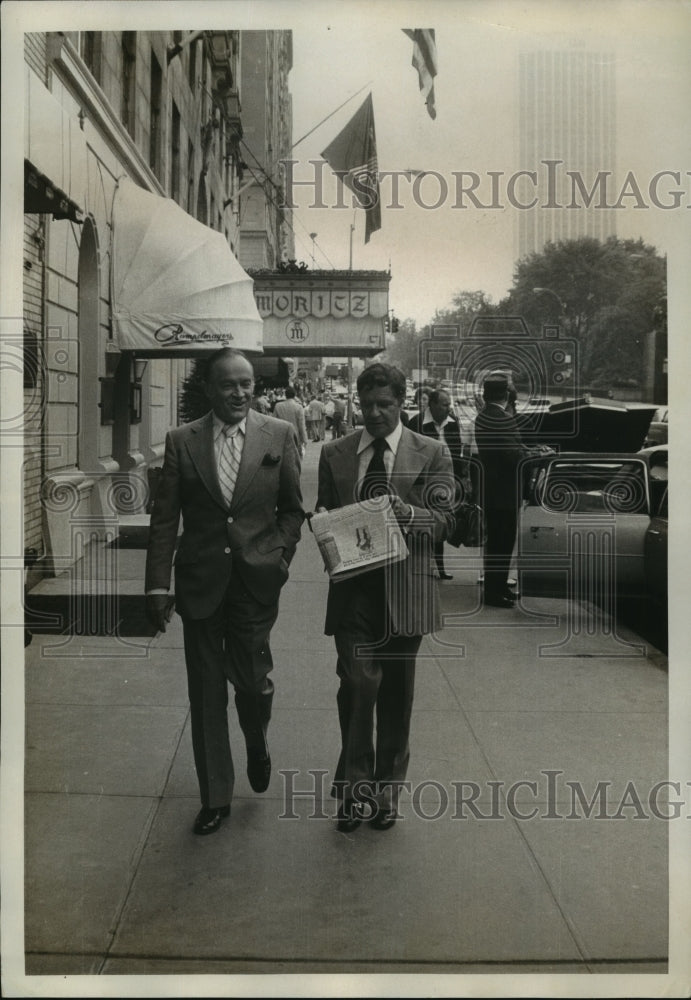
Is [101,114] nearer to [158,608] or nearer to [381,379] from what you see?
[381,379]

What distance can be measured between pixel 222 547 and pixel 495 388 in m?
1.38

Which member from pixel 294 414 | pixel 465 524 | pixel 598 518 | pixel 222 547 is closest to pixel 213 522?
pixel 222 547

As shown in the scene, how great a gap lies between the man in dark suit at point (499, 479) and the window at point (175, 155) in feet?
9.74

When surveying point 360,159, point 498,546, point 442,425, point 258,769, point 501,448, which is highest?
point 360,159

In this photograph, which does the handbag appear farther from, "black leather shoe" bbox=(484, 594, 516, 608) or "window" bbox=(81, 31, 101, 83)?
"window" bbox=(81, 31, 101, 83)

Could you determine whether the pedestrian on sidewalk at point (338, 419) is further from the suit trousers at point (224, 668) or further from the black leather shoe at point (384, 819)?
the black leather shoe at point (384, 819)

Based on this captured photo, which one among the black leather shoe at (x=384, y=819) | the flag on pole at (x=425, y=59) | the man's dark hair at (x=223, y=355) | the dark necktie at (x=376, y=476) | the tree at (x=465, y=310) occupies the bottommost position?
the black leather shoe at (x=384, y=819)

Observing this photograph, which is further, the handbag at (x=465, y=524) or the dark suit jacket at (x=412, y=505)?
the handbag at (x=465, y=524)

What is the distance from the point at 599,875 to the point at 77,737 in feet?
7.09

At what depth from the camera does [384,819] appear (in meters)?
4.22

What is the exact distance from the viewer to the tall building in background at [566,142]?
162 inches

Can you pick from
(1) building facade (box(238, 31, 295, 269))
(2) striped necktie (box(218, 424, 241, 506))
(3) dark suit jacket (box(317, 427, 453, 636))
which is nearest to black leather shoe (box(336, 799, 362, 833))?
(3) dark suit jacket (box(317, 427, 453, 636))

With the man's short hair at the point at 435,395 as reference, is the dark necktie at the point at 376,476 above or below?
below

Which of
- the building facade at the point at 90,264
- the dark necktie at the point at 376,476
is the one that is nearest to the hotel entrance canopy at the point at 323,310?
the building facade at the point at 90,264
